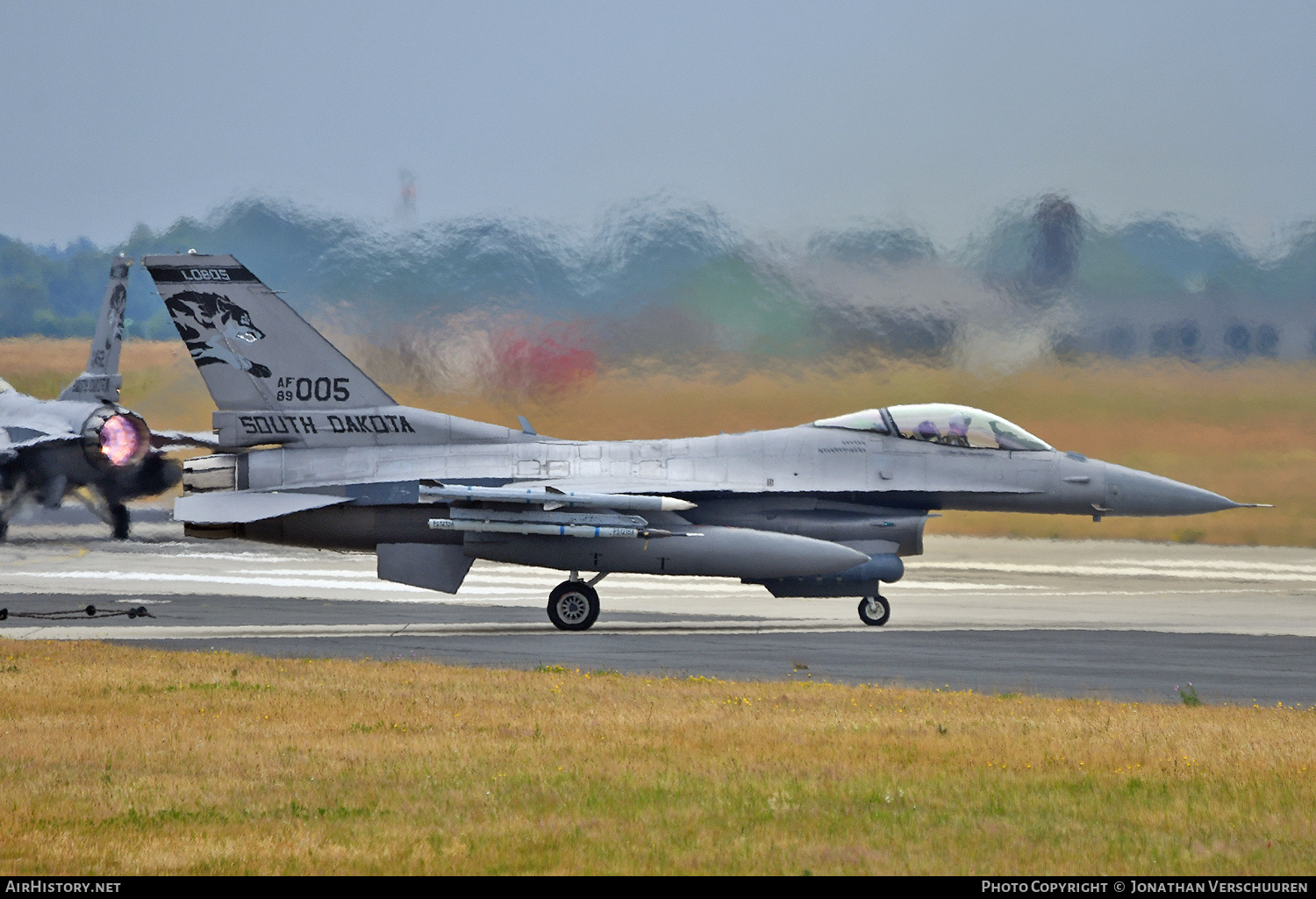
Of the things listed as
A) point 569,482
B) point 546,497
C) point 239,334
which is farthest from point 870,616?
point 239,334

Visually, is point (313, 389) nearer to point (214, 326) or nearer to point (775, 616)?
point (214, 326)

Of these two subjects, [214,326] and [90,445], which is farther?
[90,445]

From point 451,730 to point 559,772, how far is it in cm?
204

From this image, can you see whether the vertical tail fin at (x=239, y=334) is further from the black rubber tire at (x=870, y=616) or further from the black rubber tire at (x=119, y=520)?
the black rubber tire at (x=119, y=520)

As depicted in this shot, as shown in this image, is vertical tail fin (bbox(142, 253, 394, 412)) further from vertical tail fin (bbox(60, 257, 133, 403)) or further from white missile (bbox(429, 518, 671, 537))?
vertical tail fin (bbox(60, 257, 133, 403))

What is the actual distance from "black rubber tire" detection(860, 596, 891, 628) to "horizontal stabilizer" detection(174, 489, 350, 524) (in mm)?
8457

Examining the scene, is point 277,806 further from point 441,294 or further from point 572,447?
point 441,294

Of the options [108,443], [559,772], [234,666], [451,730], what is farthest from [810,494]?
[108,443]

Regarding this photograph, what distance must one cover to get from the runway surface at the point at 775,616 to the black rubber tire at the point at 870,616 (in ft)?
1.07

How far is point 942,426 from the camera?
2236 cm

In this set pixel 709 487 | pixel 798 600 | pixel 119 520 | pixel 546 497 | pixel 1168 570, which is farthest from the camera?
pixel 119 520

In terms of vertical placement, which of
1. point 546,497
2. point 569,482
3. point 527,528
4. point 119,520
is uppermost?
point 569,482

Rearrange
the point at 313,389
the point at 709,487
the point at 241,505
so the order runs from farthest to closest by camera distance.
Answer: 1. the point at 313,389
2. the point at 709,487
3. the point at 241,505

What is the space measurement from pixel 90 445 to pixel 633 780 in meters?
31.8
